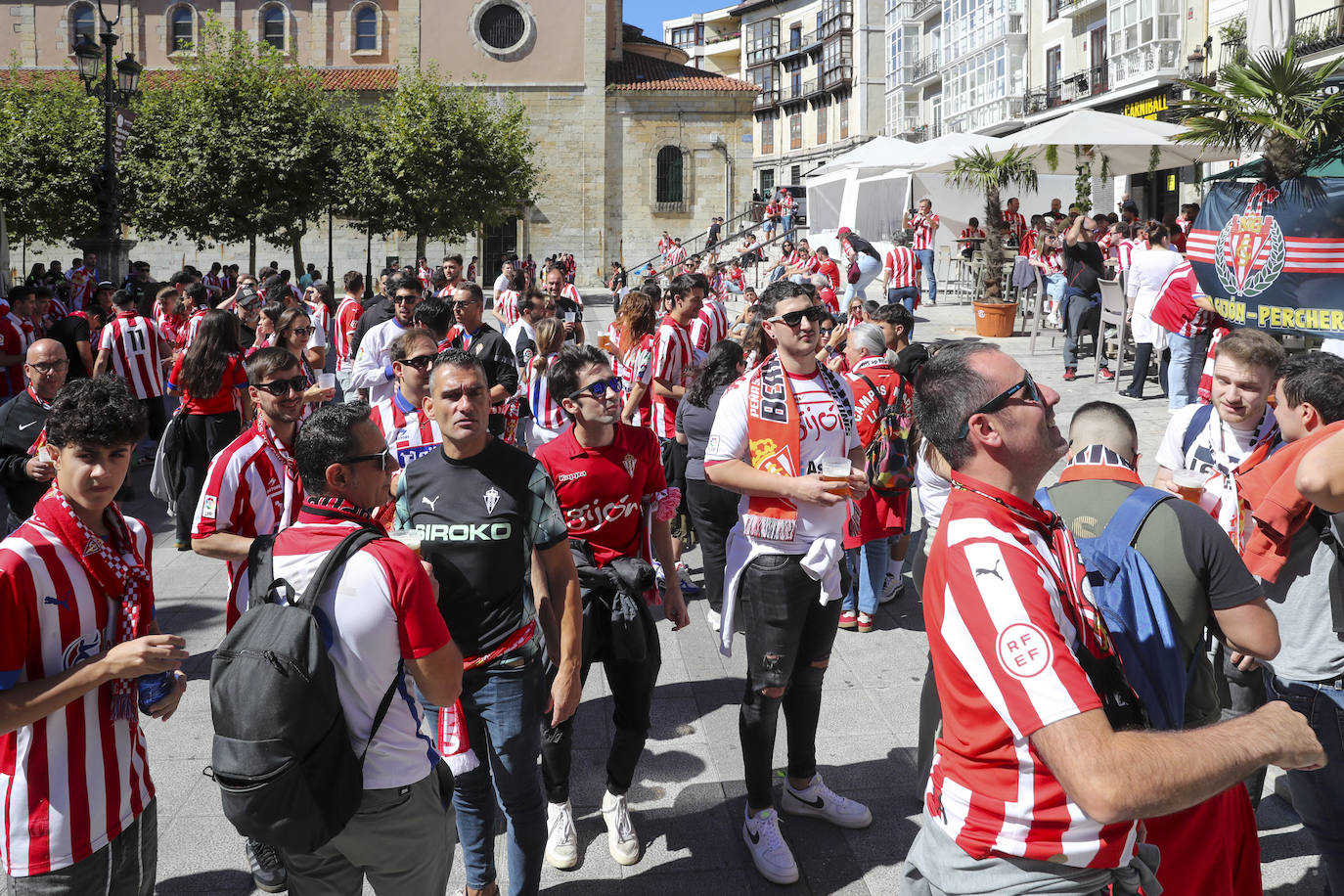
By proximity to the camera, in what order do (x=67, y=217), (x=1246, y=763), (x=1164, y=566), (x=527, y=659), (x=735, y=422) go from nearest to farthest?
(x=1246, y=763), (x=1164, y=566), (x=527, y=659), (x=735, y=422), (x=67, y=217)

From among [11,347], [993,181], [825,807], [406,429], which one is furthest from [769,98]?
[825,807]

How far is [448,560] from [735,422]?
50.5 inches

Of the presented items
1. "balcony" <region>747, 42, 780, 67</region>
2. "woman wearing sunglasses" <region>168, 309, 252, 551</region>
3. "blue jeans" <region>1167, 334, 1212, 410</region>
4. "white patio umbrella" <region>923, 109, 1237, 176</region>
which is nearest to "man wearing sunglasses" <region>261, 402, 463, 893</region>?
"woman wearing sunglasses" <region>168, 309, 252, 551</region>

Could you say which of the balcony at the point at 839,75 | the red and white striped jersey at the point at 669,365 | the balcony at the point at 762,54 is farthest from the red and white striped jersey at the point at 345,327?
the balcony at the point at 762,54

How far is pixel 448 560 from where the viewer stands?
10.8ft

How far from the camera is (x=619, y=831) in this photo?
3969mm

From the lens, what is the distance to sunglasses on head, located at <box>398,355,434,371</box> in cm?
528

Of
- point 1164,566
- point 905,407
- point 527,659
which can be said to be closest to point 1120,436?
point 1164,566

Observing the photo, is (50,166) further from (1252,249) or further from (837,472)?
(837,472)

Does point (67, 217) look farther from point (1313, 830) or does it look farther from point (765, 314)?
point (1313, 830)

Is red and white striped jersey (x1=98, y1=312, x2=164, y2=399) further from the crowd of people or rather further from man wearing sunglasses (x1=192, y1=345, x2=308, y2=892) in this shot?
man wearing sunglasses (x1=192, y1=345, x2=308, y2=892)

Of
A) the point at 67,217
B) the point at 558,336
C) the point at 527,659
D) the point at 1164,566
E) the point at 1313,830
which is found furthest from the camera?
the point at 67,217

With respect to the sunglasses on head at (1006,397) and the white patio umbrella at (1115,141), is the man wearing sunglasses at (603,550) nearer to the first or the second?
the sunglasses on head at (1006,397)

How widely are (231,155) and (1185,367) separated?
2711 centimetres
